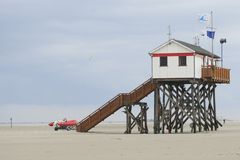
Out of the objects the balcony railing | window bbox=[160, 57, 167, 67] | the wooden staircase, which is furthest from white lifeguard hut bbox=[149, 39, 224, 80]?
the wooden staircase

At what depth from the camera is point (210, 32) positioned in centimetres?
5816

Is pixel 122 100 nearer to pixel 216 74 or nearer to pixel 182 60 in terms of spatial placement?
pixel 182 60

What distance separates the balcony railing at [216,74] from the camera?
5284cm

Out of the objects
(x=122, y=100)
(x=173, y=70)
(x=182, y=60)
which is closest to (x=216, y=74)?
(x=182, y=60)

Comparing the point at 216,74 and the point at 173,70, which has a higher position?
the point at 173,70

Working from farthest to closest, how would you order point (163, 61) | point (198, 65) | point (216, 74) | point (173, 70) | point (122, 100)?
point (216, 74) < point (122, 100) < point (198, 65) < point (163, 61) < point (173, 70)

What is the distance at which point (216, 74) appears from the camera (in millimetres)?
54344

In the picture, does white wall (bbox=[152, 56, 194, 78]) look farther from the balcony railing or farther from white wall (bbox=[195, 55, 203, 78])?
the balcony railing

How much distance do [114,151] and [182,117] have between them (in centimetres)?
2326

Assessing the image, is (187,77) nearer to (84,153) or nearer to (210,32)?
(210,32)

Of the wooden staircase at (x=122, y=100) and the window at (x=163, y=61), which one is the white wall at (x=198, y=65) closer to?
the window at (x=163, y=61)

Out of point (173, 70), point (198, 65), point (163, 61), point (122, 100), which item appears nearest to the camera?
point (173, 70)

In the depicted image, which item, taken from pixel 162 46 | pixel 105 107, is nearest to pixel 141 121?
pixel 105 107

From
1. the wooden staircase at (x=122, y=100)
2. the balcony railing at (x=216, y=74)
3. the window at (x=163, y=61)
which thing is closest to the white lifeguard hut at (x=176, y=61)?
the window at (x=163, y=61)
